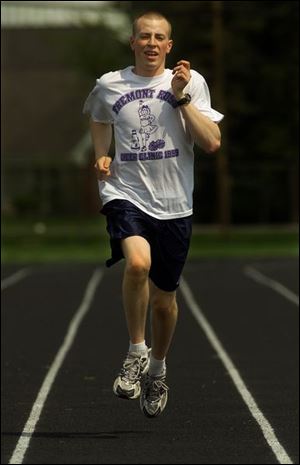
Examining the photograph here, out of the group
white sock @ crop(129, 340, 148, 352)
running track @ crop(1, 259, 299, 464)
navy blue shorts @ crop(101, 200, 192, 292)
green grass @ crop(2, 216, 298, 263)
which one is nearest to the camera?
navy blue shorts @ crop(101, 200, 192, 292)

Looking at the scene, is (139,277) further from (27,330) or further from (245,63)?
(245,63)

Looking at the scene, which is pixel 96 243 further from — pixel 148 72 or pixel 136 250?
pixel 148 72

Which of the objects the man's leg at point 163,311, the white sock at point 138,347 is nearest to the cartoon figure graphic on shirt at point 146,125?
the man's leg at point 163,311

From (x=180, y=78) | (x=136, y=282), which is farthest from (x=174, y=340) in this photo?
(x=180, y=78)

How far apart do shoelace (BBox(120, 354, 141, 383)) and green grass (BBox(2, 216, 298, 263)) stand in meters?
50.4

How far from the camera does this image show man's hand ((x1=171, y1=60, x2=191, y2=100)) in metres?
13.0

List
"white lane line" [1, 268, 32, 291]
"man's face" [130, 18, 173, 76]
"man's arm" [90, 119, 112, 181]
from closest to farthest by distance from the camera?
1. "man's face" [130, 18, 173, 76]
2. "man's arm" [90, 119, 112, 181]
3. "white lane line" [1, 268, 32, 291]

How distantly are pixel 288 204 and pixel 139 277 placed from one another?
7695cm

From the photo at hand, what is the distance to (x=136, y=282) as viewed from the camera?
13.8 meters

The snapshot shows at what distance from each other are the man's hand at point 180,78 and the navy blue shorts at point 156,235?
3.45ft

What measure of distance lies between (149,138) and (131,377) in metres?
2.37

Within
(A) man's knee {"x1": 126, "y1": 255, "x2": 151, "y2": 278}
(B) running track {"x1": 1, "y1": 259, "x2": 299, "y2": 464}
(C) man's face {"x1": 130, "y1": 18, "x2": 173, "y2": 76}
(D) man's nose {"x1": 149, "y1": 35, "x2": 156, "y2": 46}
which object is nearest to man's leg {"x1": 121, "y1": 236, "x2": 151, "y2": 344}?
(A) man's knee {"x1": 126, "y1": 255, "x2": 151, "y2": 278}

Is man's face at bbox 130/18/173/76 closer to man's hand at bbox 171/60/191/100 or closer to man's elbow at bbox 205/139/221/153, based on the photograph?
man's hand at bbox 171/60/191/100

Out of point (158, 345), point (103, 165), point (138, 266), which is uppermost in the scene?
point (103, 165)
